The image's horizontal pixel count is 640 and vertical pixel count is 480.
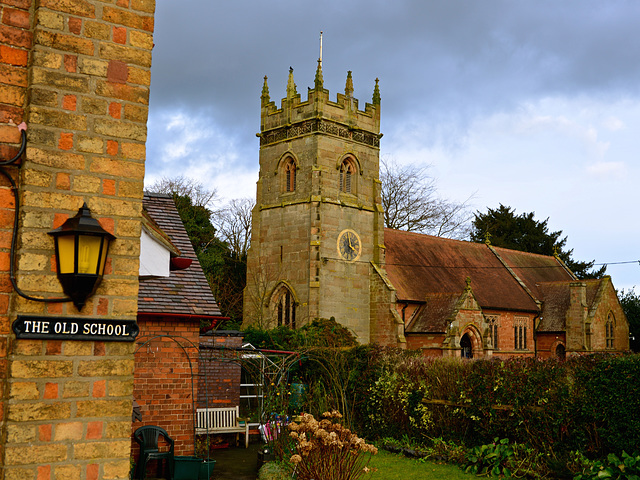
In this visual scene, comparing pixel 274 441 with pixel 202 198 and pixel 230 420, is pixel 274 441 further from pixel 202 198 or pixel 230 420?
pixel 202 198

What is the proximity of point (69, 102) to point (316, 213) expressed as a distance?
88.7 feet

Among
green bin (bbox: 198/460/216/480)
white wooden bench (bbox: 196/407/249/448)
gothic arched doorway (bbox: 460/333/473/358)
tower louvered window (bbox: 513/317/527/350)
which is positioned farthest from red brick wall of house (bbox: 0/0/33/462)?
tower louvered window (bbox: 513/317/527/350)

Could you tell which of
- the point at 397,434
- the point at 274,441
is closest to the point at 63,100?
the point at 274,441

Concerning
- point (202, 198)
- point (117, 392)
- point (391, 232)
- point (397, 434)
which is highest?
point (202, 198)

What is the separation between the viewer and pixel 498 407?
13555 millimetres

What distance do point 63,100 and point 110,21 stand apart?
0.61 m

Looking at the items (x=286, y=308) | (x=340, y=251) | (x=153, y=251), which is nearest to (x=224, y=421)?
(x=153, y=251)

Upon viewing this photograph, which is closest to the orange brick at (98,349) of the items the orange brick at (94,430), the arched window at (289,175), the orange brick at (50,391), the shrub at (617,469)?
the orange brick at (50,391)

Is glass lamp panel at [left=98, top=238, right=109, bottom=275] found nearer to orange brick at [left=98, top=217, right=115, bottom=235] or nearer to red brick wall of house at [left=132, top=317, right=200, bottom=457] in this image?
orange brick at [left=98, top=217, right=115, bottom=235]

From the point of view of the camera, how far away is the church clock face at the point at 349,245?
3162 centimetres

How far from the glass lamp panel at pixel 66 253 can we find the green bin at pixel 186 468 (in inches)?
356

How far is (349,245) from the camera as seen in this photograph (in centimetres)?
3194

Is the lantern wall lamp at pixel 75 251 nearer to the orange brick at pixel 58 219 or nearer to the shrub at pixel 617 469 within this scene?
the orange brick at pixel 58 219

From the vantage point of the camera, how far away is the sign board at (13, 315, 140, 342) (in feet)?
11.9
